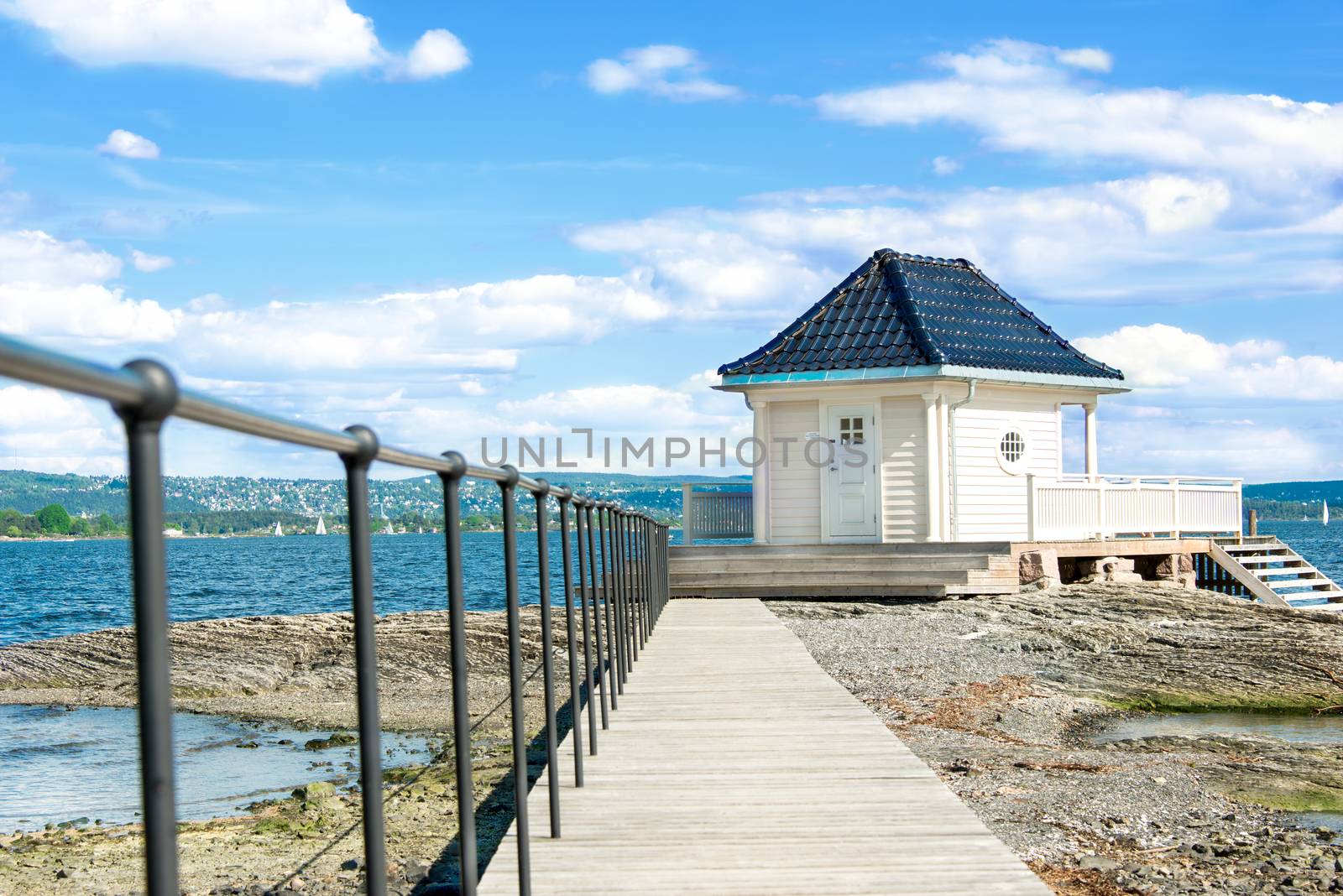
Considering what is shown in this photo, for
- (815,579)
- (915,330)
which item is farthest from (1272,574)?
Result: (815,579)

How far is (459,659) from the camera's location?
310 cm

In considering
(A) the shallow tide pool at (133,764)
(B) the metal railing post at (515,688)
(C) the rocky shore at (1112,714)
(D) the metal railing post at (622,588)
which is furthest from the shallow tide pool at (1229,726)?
(B) the metal railing post at (515,688)

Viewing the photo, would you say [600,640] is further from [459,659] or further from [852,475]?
[852,475]

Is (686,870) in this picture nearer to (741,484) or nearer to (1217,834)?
(1217,834)

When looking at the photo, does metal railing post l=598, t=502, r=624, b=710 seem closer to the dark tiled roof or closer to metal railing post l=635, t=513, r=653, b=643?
metal railing post l=635, t=513, r=653, b=643

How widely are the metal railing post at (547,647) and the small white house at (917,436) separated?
586 inches

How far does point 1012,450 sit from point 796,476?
340 centimetres

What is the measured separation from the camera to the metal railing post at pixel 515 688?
3674mm

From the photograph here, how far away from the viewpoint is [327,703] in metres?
13.8

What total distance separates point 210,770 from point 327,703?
3.43 m

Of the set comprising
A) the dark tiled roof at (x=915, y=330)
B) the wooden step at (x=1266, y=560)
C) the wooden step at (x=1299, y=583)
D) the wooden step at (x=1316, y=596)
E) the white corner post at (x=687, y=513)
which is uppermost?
the dark tiled roof at (x=915, y=330)

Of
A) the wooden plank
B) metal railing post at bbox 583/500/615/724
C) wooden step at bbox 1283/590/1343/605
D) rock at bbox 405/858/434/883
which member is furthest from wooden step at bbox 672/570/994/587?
rock at bbox 405/858/434/883

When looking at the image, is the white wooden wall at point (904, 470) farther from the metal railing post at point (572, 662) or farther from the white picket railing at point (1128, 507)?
the metal railing post at point (572, 662)

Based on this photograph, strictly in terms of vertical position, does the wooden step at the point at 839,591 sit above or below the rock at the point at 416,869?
above
